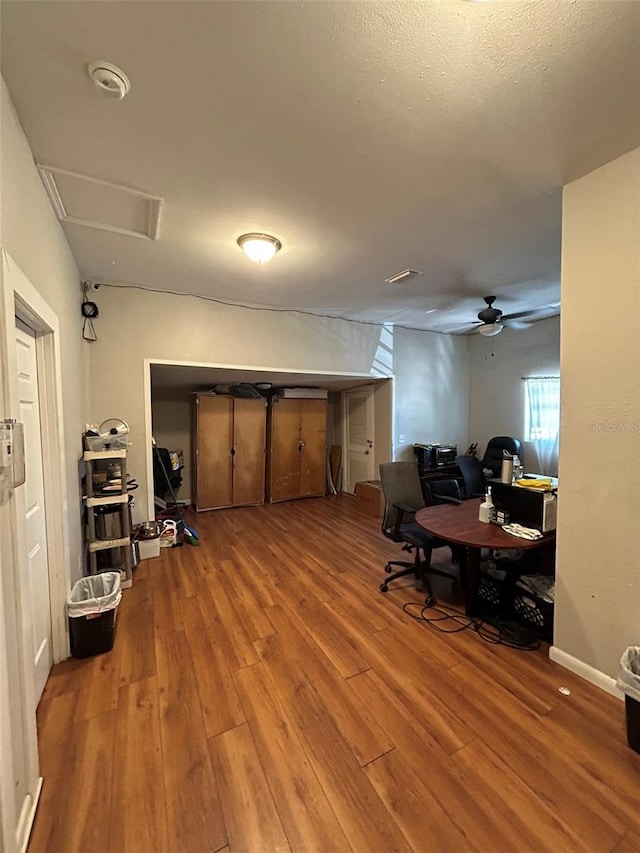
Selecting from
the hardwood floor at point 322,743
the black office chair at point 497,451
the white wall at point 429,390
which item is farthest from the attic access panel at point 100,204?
the black office chair at point 497,451

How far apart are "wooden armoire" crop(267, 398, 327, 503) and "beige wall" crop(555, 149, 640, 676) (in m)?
4.22

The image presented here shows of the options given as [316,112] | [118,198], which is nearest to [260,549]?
[118,198]

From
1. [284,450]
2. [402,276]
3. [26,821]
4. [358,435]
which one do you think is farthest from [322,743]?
[358,435]

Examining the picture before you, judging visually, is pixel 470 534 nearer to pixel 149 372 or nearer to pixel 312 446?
pixel 149 372

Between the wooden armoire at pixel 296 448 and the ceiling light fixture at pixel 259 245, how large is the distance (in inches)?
127

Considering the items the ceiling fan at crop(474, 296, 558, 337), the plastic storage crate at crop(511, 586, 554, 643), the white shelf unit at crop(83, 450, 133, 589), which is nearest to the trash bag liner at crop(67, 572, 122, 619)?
the white shelf unit at crop(83, 450, 133, 589)

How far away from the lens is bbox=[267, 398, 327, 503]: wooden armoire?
569cm

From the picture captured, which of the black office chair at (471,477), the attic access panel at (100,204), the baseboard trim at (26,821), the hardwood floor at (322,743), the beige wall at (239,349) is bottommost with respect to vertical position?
the hardwood floor at (322,743)

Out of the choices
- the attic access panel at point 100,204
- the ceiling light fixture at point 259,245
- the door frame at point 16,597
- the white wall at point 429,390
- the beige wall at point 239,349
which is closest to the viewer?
the door frame at point 16,597

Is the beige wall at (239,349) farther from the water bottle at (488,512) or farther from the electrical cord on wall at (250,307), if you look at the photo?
the water bottle at (488,512)

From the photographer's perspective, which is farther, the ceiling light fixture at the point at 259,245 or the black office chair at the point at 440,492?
the black office chair at the point at 440,492

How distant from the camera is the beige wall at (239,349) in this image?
3459 millimetres

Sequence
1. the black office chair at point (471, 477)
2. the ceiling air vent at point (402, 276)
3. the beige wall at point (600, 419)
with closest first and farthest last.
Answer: the beige wall at point (600, 419), the ceiling air vent at point (402, 276), the black office chair at point (471, 477)

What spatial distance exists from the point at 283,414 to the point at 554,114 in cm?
468
